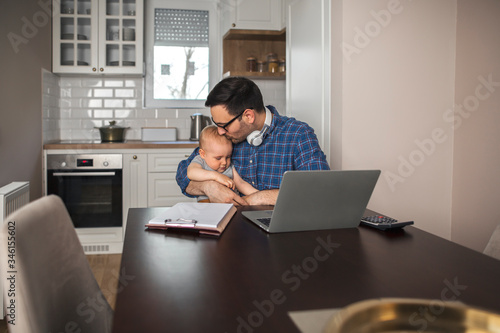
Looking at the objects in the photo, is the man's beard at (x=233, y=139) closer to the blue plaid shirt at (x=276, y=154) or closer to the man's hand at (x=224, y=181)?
the blue plaid shirt at (x=276, y=154)

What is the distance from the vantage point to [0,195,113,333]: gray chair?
732 mm

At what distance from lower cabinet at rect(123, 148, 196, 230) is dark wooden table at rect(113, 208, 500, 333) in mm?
2744

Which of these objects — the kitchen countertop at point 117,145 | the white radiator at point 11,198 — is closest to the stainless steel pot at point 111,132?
the kitchen countertop at point 117,145

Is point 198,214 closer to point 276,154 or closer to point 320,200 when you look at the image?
point 320,200

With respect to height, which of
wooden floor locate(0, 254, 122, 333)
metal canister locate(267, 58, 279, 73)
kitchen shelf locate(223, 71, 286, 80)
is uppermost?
metal canister locate(267, 58, 279, 73)

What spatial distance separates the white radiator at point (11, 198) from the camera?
7.43 feet

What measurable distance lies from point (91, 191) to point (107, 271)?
2.68ft

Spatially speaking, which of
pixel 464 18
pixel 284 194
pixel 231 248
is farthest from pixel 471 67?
pixel 231 248

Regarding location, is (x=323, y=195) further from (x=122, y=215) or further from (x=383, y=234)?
(x=122, y=215)

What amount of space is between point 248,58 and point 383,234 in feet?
11.0

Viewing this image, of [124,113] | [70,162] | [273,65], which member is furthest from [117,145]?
[273,65]

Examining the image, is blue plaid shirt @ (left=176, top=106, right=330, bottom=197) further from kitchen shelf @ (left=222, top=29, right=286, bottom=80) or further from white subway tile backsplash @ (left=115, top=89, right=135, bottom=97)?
white subway tile backsplash @ (left=115, top=89, right=135, bottom=97)

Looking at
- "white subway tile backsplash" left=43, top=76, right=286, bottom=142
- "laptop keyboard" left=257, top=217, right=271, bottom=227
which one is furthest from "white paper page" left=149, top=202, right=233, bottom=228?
"white subway tile backsplash" left=43, top=76, right=286, bottom=142

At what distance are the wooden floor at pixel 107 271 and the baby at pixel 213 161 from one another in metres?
1.03
